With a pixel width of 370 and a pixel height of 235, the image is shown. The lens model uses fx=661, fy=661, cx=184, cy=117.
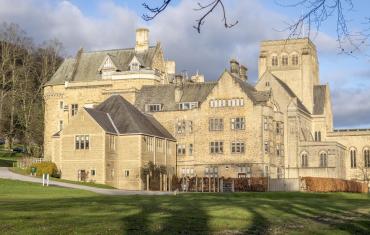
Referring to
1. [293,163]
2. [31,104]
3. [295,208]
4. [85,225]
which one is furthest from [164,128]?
[85,225]

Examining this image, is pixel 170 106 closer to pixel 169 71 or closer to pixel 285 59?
pixel 169 71

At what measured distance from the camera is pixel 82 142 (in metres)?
62.7

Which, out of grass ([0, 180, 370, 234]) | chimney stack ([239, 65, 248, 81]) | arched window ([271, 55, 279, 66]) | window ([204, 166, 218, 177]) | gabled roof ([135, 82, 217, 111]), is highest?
arched window ([271, 55, 279, 66])

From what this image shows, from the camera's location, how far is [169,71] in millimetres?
94062

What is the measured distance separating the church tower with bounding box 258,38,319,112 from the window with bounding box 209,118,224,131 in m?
21.0

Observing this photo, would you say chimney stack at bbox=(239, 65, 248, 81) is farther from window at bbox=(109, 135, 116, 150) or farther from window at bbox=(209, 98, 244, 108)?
window at bbox=(109, 135, 116, 150)

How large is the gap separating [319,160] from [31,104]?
38.8 metres

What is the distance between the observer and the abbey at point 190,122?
63.7 metres

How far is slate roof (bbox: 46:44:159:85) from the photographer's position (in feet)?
273

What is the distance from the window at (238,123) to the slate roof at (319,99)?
21.9 m

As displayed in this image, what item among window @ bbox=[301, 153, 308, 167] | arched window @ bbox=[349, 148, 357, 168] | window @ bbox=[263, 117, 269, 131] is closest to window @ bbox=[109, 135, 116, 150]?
window @ bbox=[263, 117, 269, 131]

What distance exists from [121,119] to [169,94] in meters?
11.4

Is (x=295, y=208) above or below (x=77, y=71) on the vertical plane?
below

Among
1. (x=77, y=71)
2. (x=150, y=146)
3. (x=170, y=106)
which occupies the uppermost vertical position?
(x=77, y=71)
